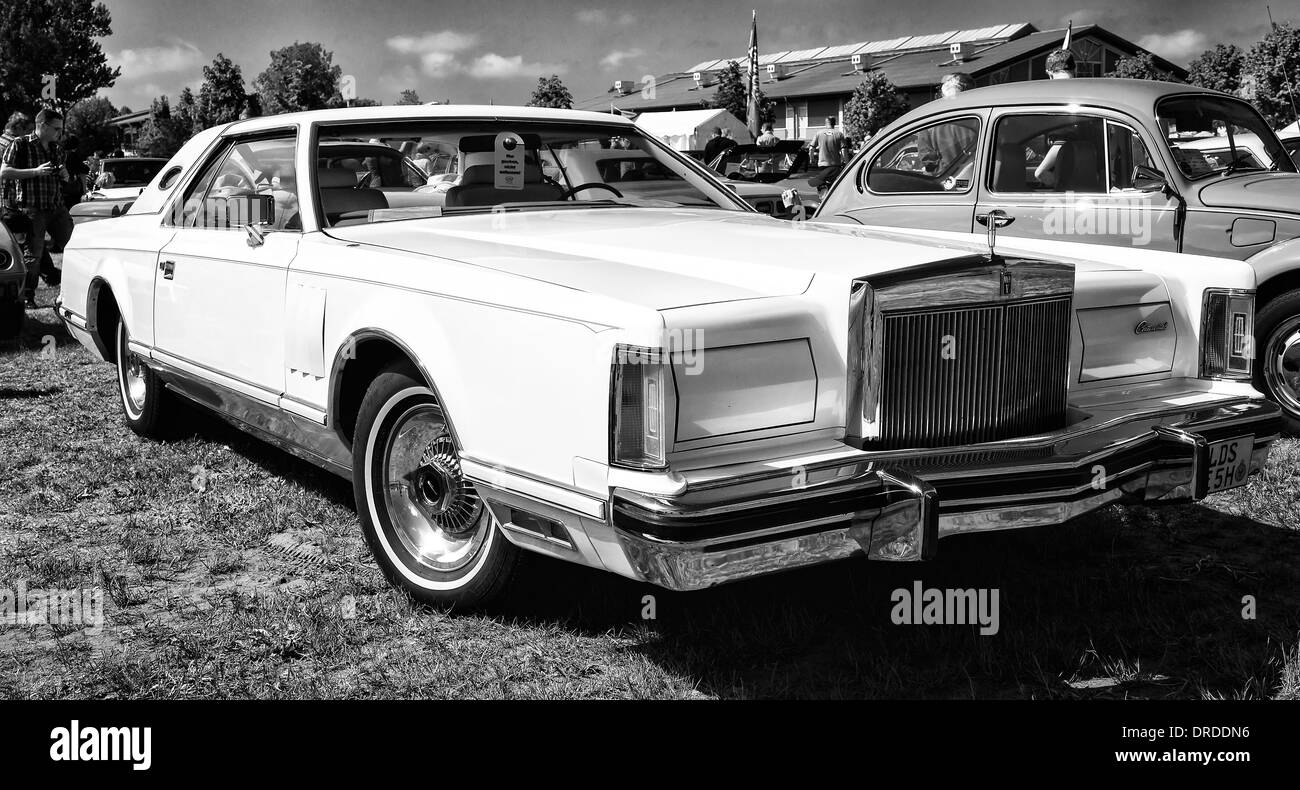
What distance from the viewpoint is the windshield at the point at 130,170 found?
2169 centimetres

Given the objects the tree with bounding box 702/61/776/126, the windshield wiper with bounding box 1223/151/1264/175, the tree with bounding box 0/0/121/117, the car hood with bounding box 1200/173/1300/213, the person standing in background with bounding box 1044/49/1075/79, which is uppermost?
the tree with bounding box 0/0/121/117

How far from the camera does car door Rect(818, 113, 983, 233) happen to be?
6.36 m

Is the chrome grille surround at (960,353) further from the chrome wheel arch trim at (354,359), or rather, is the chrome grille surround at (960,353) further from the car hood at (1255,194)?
the car hood at (1255,194)

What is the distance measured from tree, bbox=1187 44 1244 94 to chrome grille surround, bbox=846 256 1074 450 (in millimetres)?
49851

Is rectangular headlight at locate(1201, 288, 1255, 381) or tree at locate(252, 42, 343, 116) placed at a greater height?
tree at locate(252, 42, 343, 116)

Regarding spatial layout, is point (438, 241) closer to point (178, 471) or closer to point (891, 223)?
point (178, 471)

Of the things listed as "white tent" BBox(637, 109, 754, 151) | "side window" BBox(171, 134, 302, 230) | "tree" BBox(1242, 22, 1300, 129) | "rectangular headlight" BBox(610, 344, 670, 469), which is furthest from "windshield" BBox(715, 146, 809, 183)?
"tree" BBox(1242, 22, 1300, 129)

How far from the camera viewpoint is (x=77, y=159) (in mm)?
11586

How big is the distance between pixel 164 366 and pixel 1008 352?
3.46 meters

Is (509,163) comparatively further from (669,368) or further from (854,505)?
(854,505)

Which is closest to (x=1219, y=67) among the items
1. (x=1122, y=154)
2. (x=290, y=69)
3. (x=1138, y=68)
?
(x=1138, y=68)
